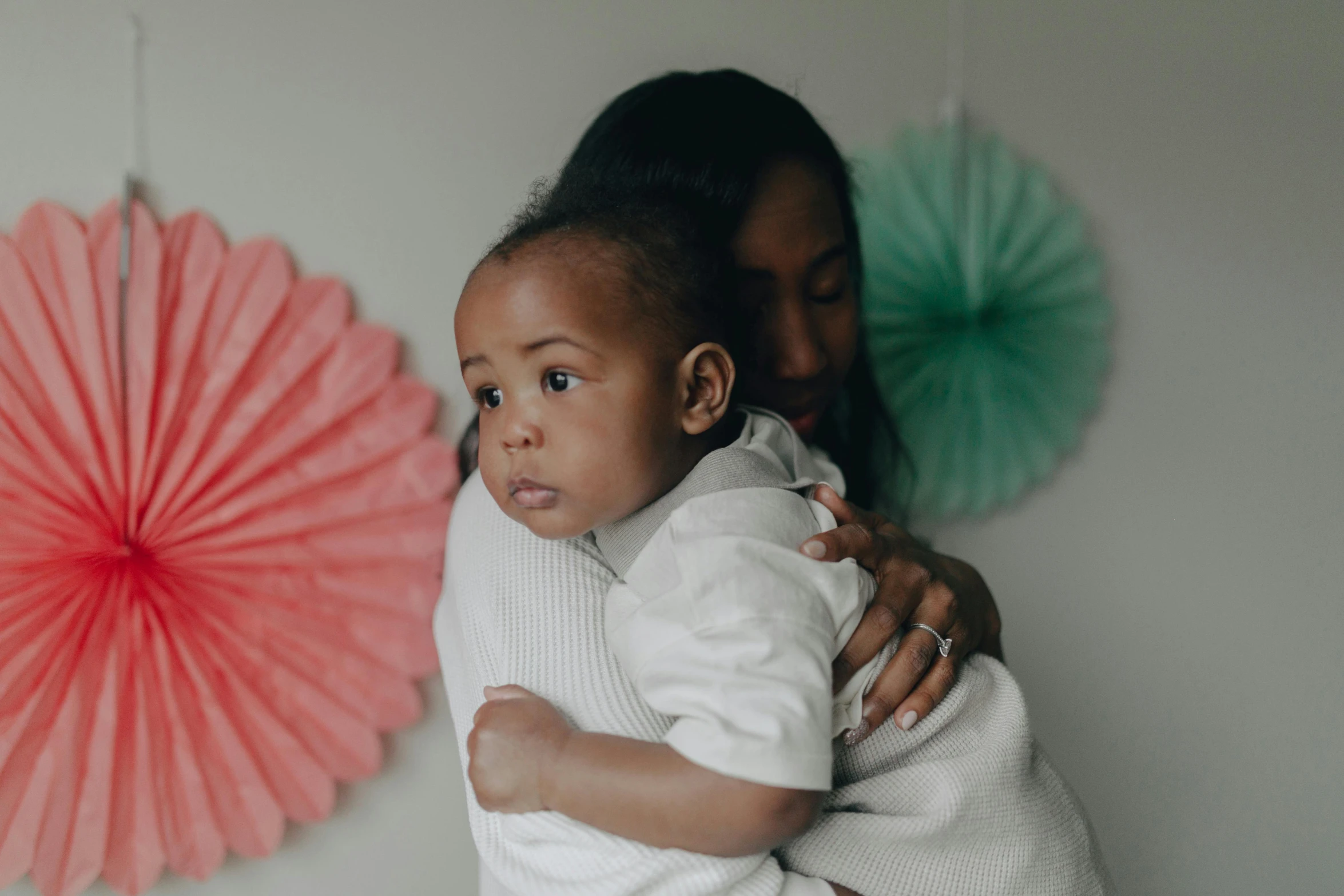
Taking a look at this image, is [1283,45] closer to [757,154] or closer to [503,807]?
[757,154]

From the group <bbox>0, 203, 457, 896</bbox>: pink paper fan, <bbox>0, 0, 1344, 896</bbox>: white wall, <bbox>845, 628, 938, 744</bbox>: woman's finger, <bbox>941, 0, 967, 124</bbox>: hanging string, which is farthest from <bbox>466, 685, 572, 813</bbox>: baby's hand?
<bbox>941, 0, 967, 124</bbox>: hanging string

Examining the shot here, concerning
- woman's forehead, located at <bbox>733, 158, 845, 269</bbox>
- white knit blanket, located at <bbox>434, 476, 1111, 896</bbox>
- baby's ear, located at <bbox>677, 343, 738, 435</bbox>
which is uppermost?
woman's forehead, located at <bbox>733, 158, 845, 269</bbox>

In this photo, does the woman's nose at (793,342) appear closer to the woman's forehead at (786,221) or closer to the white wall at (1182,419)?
the woman's forehead at (786,221)

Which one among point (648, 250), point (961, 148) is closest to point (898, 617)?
point (648, 250)

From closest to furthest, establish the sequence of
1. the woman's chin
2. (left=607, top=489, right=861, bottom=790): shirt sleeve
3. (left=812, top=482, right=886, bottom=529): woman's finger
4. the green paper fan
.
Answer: (left=607, top=489, right=861, bottom=790): shirt sleeve → (left=812, top=482, right=886, bottom=529): woman's finger → the woman's chin → the green paper fan

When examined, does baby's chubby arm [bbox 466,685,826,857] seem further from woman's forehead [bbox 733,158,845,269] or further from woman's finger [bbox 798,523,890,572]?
woman's forehead [bbox 733,158,845,269]

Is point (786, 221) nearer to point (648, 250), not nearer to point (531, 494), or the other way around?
point (648, 250)

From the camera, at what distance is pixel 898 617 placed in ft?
3.10

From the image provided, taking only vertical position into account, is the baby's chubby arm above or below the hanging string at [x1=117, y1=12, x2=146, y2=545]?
below

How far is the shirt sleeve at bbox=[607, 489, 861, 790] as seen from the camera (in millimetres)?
751

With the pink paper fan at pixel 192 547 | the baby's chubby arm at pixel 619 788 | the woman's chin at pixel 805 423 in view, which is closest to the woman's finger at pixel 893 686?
the baby's chubby arm at pixel 619 788

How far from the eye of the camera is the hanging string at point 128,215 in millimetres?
1236

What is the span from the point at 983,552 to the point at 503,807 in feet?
4.10

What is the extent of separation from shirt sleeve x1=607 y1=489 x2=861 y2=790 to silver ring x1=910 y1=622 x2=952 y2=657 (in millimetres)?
156
